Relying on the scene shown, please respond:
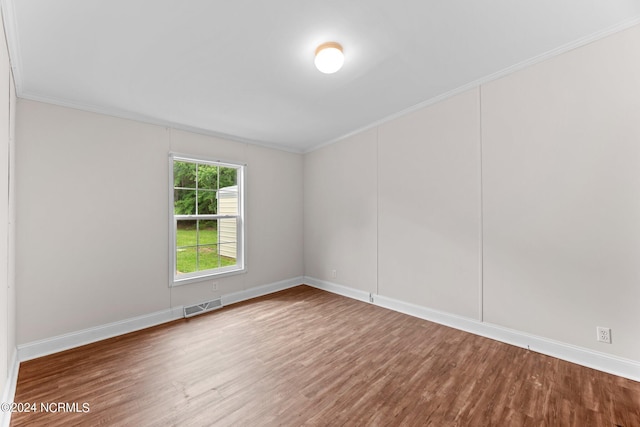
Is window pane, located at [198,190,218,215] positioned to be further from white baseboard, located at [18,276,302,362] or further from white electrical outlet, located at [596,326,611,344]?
white electrical outlet, located at [596,326,611,344]

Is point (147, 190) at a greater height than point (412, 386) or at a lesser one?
greater

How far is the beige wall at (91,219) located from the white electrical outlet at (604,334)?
4.16m

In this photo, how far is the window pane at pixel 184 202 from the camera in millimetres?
3490

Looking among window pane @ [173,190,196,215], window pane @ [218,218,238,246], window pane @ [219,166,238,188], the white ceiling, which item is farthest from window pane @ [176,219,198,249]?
the white ceiling

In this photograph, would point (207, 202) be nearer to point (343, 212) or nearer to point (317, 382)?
point (343, 212)

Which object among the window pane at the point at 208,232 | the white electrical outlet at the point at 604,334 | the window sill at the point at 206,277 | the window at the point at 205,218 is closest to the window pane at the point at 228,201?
the window at the point at 205,218

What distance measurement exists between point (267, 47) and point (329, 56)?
504 mm

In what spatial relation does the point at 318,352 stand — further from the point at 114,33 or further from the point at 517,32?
the point at 517,32

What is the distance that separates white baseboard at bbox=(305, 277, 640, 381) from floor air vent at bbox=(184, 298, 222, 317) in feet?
6.99

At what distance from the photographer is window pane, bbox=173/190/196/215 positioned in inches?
137

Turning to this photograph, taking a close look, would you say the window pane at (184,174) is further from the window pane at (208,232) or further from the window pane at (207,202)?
the window pane at (208,232)

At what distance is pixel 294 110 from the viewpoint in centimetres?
329

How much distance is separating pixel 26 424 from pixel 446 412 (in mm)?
2694

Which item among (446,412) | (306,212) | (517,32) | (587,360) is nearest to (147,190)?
(306,212)
